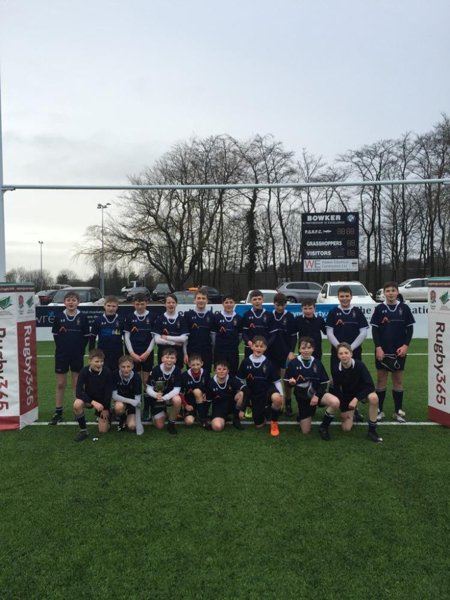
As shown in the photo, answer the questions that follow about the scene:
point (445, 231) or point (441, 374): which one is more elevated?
point (445, 231)

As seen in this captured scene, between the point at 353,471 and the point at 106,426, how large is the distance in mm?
2876

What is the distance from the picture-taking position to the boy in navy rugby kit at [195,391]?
581 cm

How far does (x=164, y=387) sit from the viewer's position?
226 inches

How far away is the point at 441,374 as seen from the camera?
19.1ft

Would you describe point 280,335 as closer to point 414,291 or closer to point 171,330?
point 171,330

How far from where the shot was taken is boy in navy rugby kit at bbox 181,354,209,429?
581cm

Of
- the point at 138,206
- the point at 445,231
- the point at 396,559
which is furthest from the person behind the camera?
the point at 445,231

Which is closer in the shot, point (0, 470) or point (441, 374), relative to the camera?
point (0, 470)

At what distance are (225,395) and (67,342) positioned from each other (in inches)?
83.6

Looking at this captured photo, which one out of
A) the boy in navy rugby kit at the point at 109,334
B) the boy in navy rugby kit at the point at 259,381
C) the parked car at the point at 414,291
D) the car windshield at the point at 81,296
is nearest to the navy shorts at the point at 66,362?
the boy in navy rugby kit at the point at 109,334

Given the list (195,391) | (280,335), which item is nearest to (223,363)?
(195,391)

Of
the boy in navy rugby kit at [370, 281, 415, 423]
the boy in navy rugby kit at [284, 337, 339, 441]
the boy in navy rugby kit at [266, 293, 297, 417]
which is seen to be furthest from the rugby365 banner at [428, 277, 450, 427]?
the boy in navy rugby kit at [266, 293, 297, 417]

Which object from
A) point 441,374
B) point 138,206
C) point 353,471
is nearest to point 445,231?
point 138,206

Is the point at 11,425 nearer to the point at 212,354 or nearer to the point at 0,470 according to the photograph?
the point at 0,470
